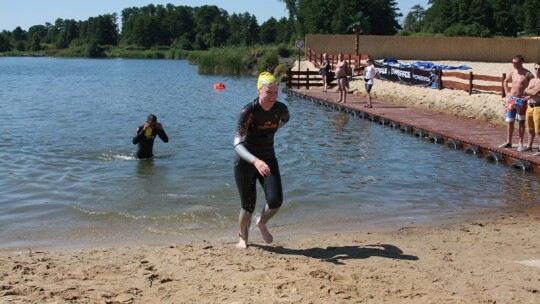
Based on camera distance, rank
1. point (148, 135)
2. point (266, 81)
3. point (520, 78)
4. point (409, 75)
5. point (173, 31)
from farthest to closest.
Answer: point (173, 31), point (409, 75), point (148, 135), point (520, 78), point (266, 81)

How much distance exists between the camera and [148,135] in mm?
13094

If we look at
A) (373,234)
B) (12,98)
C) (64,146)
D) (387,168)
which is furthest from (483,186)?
(12,98)

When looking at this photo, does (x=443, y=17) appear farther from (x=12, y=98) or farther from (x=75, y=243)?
(x=75, y=243)

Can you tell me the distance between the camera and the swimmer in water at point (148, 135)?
1248 cm

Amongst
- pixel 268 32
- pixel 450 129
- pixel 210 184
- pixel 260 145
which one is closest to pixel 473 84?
pixel 450 129

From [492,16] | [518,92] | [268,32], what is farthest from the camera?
[268,32]

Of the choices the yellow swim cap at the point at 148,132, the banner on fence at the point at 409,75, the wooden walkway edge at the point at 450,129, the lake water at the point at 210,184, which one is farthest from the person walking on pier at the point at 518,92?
the banner on fence at the point at 409,75

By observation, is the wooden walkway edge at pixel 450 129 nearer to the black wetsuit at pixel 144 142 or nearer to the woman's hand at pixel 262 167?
the black wetsuit at pixel 144 142

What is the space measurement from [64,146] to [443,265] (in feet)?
39.8

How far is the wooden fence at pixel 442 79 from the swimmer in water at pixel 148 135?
10.7 m

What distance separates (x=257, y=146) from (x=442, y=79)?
20697 millimetres

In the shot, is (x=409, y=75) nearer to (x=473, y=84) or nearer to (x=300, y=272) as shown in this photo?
(x=473, y=84)

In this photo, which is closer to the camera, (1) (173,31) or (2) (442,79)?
(2) (442,79)

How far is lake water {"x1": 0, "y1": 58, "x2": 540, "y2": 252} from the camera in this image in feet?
27.6
